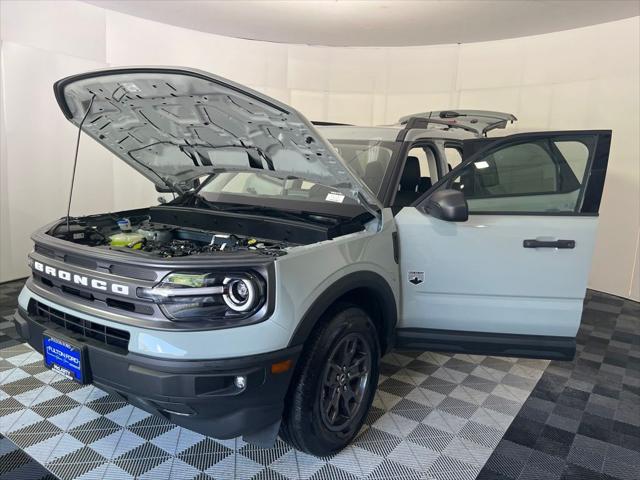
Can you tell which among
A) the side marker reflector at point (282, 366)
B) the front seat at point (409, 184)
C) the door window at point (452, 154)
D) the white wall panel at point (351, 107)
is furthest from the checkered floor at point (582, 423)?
the white wall panel at point (351, 107)

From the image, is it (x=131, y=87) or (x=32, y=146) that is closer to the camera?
(x=131, y=87)

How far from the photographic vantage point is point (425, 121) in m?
3.49

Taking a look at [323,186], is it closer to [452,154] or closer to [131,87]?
[131,87]

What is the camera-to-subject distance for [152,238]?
8.39 ft

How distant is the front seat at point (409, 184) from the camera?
278 centimetres

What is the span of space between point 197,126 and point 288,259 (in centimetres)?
100

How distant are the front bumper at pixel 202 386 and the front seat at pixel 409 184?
125cm

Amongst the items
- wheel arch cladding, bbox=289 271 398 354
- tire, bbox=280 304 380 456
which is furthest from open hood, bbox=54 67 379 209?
tire, bbox=280 304 380 456

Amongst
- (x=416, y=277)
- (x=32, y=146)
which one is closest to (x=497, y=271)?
(x=416, y=277)

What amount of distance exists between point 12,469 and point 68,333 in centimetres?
70

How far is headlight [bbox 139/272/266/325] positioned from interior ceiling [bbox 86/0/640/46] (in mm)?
3978

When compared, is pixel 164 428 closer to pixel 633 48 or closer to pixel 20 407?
pixel 20 407

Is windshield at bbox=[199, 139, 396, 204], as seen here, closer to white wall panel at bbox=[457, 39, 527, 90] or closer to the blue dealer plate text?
the blue dealer plate text

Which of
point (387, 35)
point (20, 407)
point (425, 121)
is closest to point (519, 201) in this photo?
point (425, 121)
